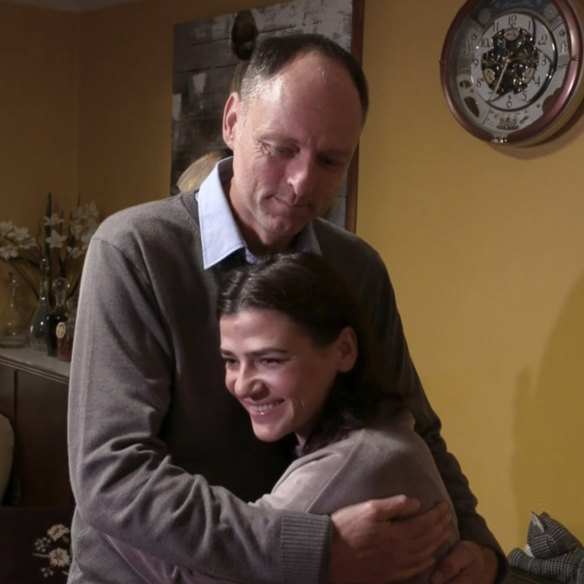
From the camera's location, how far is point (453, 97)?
2.23 meters

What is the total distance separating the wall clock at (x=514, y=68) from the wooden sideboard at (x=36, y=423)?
166 cm

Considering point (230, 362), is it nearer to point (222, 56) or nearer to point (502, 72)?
point (502, 72)

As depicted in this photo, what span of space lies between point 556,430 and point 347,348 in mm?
1125

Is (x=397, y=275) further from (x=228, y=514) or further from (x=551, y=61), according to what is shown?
(x=228, y=514)

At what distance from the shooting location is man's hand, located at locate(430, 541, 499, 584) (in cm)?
117

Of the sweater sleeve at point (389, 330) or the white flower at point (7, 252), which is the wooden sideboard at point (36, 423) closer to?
the white flower at point (7, 252)

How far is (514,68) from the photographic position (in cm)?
209

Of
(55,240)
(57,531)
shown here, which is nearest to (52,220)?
(55,240)

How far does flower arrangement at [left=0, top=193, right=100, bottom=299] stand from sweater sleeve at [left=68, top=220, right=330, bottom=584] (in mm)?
2608

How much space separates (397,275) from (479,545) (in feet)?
4.12

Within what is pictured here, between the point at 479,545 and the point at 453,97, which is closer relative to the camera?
the point at 479,545

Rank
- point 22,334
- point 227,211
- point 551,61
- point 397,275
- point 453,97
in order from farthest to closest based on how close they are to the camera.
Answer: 1. point 22,334
2. point 397,275
3. point 453,97
4. point 551,61
5. point 227,211

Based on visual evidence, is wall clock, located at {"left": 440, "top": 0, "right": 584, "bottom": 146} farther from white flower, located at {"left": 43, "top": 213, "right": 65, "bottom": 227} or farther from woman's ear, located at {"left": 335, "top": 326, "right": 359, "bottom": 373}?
white flower, located at {"left": 43, "top": 213, "right": 65, "bottom": 227}

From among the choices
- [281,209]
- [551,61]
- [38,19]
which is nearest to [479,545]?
[281,209]
